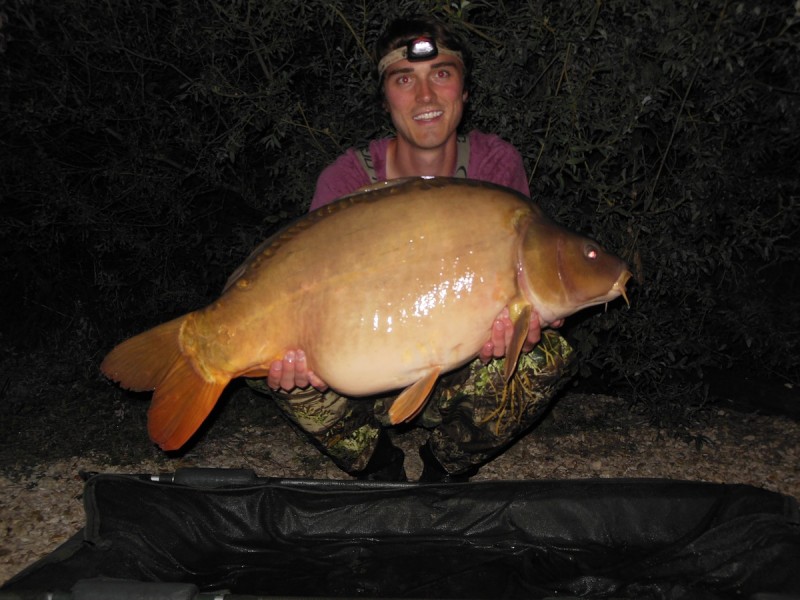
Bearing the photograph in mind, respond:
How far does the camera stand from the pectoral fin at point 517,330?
155 cm

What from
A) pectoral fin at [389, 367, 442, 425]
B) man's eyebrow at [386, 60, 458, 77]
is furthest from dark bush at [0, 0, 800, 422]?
pectoral fin at [389, 367, 442, 425]

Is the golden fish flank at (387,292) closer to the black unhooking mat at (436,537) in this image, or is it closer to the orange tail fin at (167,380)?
the orange tail fin at (167,380)

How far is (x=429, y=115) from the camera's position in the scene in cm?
194

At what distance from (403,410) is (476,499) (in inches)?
17.8

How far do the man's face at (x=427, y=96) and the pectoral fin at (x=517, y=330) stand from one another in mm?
634

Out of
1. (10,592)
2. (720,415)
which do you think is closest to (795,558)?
(720,415)

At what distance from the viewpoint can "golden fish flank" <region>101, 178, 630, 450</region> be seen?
1.54 meters

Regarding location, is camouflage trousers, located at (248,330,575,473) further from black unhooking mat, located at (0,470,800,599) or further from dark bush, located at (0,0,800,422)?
dark bush, located at (0,0,800,422)

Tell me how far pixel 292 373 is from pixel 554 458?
119 cm

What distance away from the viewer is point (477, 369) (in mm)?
1985

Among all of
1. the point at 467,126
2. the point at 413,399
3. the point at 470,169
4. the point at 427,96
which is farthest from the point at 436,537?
the point at 467,126

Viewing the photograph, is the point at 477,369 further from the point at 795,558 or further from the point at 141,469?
the point at 141,469

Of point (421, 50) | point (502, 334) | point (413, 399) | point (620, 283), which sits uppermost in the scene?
point (421, 50)

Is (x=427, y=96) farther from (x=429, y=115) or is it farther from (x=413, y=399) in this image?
(x=413, y=399)
